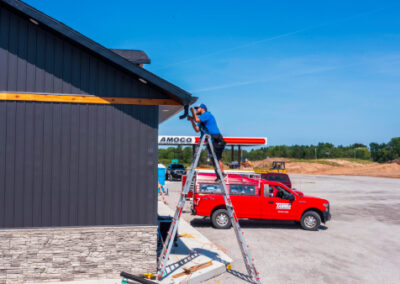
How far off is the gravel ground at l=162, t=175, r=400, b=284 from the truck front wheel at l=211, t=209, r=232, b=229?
0.31 metres

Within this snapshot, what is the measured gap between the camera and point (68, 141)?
7582 mm

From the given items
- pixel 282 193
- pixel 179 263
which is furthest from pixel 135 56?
pixel 282 193

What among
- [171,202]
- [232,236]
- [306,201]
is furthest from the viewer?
[171,202]

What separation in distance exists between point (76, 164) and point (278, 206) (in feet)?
30.6

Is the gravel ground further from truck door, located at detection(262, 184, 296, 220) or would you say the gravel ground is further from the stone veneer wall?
the stone veneer wall

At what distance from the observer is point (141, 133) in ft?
25.9

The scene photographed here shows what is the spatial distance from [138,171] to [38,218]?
2279 mm

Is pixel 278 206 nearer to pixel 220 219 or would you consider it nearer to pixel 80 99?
pixel 220 219

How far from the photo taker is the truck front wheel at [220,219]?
46.5 ft

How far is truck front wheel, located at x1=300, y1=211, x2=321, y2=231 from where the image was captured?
14234 mm

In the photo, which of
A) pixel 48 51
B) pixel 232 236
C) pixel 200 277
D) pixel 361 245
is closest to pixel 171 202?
pixel 232 236

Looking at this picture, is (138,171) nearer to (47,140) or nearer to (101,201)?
(101,201)

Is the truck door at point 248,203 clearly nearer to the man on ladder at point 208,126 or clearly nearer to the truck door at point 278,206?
the truck door at point 278,206

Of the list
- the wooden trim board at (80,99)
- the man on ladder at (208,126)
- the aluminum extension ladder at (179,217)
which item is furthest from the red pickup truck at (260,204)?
the wooden trim board at (80,99)
